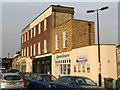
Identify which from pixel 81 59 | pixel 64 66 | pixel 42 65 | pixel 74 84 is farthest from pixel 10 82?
pixel 42 65

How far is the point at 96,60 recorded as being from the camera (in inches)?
712

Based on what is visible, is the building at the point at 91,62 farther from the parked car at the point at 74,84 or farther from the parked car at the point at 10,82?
the parked car at the point at 10,82

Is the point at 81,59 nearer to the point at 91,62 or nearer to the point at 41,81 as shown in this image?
the point at 91,62

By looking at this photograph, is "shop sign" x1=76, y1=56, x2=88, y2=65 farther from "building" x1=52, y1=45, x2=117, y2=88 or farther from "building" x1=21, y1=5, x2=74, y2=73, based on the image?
"building" x1=21, y1=5, x2=74, y2=73

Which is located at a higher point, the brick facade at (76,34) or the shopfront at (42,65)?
the brick facade at (76,34)

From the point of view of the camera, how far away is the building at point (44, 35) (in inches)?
1078

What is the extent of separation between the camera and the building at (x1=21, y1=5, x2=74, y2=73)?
27391 millimetres

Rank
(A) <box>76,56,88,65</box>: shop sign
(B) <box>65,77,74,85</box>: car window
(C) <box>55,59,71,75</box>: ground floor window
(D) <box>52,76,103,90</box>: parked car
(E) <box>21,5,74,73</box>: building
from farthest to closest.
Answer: (E) <box>21,5,74,73</box>: building
(C) <box>55,59,71,75</box>: ground floor window
(A) <box>76,56,88,65</box>: shop sign
(B) <box>65,77,74,85</box>: car window
(D) <box>52,76,103,90</box>: parked car

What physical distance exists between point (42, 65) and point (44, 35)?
16.9 feet

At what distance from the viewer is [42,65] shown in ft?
101

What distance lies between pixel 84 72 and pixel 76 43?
4.18m

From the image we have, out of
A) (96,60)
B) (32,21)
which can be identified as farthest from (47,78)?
(32,21)

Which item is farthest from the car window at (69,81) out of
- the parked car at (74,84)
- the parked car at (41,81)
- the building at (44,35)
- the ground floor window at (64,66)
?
the building at (44,35)

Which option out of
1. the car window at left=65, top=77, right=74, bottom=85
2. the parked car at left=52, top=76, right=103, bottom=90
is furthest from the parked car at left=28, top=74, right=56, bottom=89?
the car window at left=65, top=77, right=74, bottom=85
